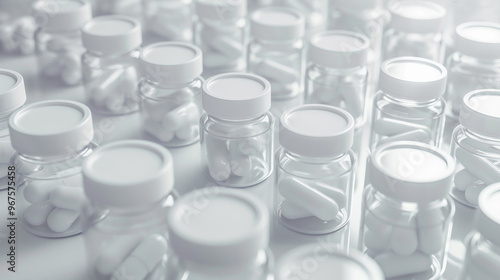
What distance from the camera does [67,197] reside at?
3.36ft

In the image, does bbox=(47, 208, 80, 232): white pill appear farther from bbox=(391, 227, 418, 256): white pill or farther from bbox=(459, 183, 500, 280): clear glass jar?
bbox=(459, 183, 500, 280): clear glass jar

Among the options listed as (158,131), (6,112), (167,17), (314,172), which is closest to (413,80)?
(314,172)

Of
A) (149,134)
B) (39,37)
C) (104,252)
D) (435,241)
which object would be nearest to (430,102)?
(435,241)

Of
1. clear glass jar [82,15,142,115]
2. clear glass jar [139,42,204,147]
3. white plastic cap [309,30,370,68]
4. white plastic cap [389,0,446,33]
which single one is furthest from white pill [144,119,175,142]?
white plastic cap [389,0,446,33]

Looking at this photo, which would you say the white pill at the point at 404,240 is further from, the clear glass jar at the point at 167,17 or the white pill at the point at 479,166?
the clear glass jar at the point at 167,17

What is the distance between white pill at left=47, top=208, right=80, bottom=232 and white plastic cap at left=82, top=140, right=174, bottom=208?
18cm

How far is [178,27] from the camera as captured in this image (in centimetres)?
176

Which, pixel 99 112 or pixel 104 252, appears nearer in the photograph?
pixel 104 252

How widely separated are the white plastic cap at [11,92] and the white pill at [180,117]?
27cm

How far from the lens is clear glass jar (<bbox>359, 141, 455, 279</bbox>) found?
892 millimetres

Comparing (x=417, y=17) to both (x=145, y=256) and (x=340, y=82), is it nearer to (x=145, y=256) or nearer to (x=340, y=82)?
(x=340, y=82)

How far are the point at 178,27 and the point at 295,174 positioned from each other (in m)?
0.83

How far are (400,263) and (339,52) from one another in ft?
1.64

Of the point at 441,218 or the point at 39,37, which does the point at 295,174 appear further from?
the point at 39,37
